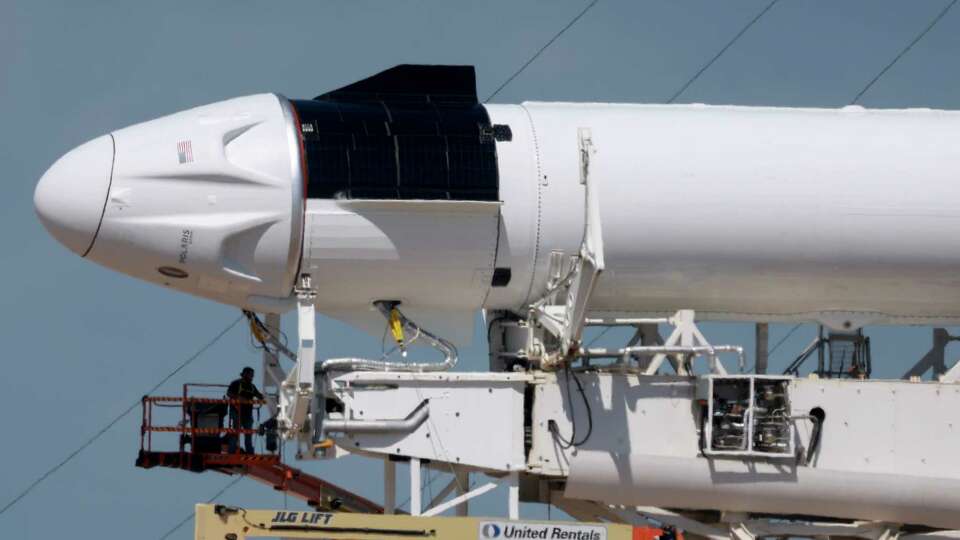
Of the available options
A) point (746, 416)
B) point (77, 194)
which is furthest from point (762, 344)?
point (77, 194)

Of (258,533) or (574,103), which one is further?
(574,103)

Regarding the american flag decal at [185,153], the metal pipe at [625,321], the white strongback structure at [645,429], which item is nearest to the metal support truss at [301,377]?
the white strongback structure at [645,429]

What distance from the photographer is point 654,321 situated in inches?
1417

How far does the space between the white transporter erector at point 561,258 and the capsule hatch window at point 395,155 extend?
3 centimetres

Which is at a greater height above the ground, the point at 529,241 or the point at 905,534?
the point at 529,241

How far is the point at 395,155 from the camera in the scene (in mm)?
35344

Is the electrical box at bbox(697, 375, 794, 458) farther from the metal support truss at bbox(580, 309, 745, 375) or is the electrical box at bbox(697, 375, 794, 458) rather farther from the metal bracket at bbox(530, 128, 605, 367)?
the metal bracket at bbox(530, 128, 605, 367)

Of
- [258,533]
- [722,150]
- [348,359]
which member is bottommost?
[258,533]

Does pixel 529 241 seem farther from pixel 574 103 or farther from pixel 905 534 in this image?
pixel 905 534

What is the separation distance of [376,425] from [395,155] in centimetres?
338

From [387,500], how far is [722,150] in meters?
6.20

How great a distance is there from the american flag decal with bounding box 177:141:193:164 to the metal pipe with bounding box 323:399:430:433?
12.1 ft

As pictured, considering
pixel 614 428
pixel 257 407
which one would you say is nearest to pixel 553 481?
pixel 614 428

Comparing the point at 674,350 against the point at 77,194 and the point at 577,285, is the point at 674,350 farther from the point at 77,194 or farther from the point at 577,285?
the point at 77,194
